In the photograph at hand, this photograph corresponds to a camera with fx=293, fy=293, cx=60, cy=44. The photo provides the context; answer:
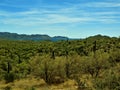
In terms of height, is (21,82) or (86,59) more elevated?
(86,59)

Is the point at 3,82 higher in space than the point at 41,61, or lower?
lower

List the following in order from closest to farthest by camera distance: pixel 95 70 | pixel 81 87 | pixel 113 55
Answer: pixel 81 87 < pixel 95 70 < pixel 113 55

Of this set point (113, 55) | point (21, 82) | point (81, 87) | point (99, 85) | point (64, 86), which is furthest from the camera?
point (113, 55)

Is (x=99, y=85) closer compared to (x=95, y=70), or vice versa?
(x=99, y=85)

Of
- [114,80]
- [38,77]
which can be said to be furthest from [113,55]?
[114,80]

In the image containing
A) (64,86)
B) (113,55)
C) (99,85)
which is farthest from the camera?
(113,55)

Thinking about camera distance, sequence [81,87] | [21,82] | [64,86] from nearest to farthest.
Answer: [81,87], [64,86], [21,82]

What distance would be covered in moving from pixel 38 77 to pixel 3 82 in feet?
21.0

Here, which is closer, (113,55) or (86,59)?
(86,59)

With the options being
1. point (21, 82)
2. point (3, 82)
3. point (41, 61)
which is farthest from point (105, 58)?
point (3, 82)

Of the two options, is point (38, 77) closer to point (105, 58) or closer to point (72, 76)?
point (72, 76)

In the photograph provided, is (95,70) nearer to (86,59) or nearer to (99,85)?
(86,59)

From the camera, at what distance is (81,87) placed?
3328 centimetres

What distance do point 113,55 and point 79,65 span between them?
26.2 ft
